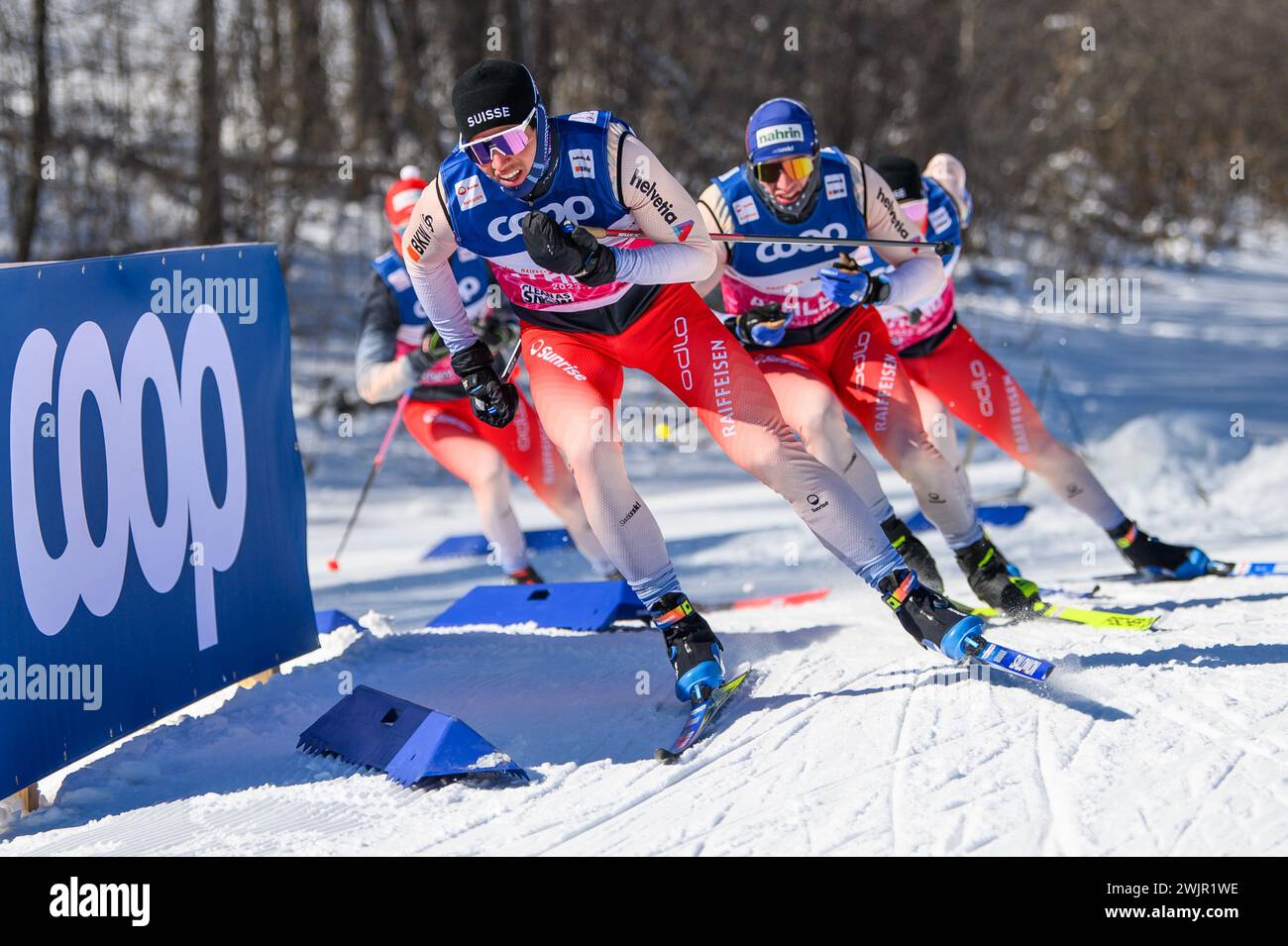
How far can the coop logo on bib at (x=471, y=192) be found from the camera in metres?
4.23

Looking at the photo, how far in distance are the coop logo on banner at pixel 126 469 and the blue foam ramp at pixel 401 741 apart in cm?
61

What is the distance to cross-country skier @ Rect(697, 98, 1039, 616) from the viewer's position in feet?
17.2

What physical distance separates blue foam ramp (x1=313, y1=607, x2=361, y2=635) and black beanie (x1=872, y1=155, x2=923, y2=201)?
3.35m

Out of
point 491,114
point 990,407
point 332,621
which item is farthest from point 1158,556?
point 491,114

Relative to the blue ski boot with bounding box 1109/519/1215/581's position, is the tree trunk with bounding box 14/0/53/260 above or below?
above

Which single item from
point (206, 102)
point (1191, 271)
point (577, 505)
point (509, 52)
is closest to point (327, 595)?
Result: point (577, 505)

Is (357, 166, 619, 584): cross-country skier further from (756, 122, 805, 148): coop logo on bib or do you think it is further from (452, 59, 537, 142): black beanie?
(452, 59, 537, 142): black beanie

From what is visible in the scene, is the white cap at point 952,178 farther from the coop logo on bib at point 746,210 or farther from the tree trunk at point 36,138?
the tree trunk at point 36,138

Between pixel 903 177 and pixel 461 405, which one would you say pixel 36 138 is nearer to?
pixel 461 405

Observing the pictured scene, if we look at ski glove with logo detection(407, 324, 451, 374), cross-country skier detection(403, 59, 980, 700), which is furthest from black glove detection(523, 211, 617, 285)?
ski glove with logo detection(407, 324, 451, 374)

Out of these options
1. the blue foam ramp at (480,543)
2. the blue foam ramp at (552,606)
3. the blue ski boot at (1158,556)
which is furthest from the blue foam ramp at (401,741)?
the blue foam ramp at (480,543)

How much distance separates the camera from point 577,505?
6.48 meters

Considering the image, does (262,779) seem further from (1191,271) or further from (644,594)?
(1191,271)

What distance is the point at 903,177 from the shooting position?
669 cm
